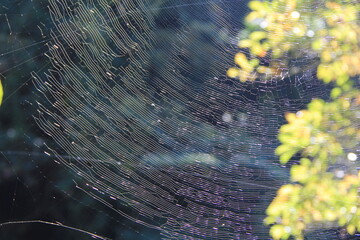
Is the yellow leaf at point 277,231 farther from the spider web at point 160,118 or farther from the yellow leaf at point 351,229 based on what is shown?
the yellow leaf at point 351,229

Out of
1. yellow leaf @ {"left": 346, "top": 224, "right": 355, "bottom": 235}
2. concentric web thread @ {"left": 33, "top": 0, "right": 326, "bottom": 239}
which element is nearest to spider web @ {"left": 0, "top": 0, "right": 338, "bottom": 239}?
concentric web thread @ {"left": 33, "top": 0, "right": 326, "bottom": 239}

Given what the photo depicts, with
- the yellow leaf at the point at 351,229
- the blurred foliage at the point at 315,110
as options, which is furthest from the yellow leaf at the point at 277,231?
the yellow leaf at the point at 351,229

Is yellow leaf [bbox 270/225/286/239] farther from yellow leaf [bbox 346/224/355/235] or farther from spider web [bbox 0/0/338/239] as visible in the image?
yellow leaf [bbox 346/224/355/235]

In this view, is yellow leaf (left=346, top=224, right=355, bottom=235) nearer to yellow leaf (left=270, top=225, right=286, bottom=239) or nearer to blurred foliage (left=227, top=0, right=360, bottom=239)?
blurred foliage (left=227, top=0, right=360, bottom=239)

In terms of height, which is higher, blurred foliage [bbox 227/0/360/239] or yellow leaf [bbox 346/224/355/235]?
blurred foliage [bbox 227/0/360/239]

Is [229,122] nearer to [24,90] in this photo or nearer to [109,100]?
[109,100]

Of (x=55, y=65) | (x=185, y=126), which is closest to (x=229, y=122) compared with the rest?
(x=185, y=126)

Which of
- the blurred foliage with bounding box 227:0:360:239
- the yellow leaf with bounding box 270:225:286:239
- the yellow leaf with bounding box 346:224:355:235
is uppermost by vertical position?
the blurred foliage with bounding box 227:0:360:239
